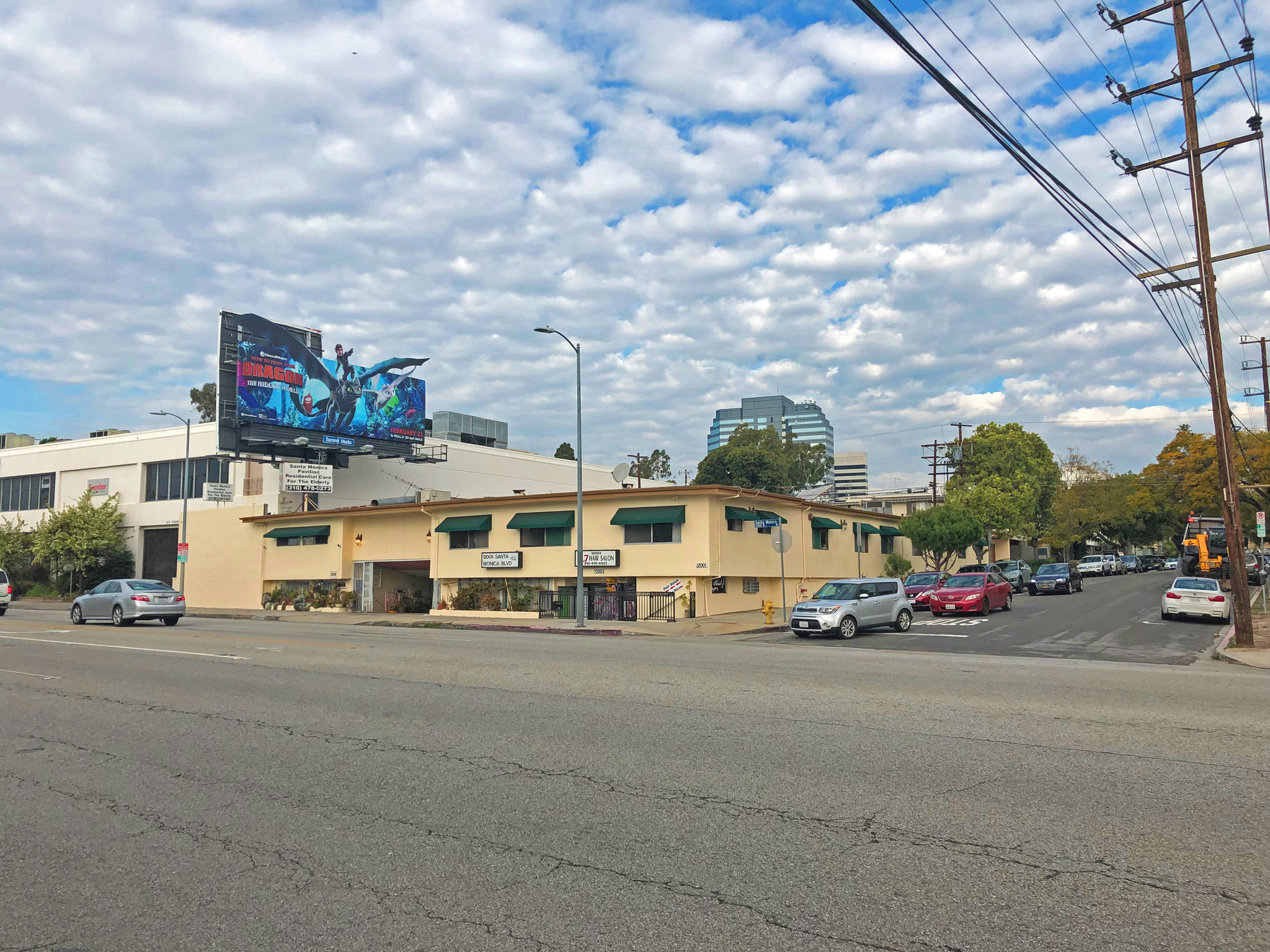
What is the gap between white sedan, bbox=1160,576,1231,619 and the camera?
26641 millimetres

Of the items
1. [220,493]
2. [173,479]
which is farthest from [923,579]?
[173,479]

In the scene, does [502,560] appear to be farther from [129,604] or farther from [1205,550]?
[1205,550]

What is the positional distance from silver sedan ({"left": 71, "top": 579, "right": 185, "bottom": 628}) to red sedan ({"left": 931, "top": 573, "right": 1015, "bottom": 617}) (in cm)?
2524

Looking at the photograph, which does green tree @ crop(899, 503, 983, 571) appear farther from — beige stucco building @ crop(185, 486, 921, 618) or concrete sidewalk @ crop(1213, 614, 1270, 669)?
concrete sidewalk @ crop(1213, 614, 1270, 669)

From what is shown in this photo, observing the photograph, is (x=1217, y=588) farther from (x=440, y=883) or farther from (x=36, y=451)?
(x=36, y=451)

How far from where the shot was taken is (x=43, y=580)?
56062 mm

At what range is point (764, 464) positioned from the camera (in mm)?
91000

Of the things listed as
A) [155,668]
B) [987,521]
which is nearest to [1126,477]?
[987,521]

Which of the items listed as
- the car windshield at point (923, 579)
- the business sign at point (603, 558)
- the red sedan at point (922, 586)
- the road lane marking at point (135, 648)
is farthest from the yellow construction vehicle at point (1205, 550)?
the road lane marking at point (135, 648)

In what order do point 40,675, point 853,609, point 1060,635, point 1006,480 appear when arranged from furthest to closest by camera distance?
point 1006,480 < point 853,609 < point 1060,635 < point 40,675

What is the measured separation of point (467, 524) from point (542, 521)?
3.69 m

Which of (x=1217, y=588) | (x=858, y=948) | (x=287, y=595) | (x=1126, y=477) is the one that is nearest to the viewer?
(x=858, y=948)

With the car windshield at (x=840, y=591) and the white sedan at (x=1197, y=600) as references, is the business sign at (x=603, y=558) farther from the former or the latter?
the white sedan at (x=1197, y=600)

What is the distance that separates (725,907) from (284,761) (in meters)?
4.98
